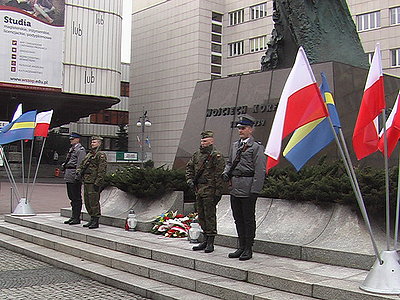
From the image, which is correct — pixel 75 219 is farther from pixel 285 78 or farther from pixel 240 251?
pixel 285 78

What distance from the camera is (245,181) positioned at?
6777 millimetres

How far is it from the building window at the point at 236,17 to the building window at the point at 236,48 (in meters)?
2.05

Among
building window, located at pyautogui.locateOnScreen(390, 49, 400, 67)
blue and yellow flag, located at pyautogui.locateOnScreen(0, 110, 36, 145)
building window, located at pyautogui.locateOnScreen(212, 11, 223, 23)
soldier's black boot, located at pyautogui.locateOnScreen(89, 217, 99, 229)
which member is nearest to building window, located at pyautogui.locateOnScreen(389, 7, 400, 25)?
building window, located at pyautogui.locateOnScreen(390, 49, 400, 67)

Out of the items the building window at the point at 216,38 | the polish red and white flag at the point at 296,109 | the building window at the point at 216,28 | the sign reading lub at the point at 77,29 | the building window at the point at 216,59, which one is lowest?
the polish red and white flag at the point at 296,109

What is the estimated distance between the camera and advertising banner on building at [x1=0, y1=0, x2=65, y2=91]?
35469 mm

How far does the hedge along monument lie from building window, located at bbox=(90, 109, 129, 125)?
50416 mm

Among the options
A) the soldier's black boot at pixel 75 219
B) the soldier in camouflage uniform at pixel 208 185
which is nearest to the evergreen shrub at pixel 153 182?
the soldier's black boot at pixel 75 219

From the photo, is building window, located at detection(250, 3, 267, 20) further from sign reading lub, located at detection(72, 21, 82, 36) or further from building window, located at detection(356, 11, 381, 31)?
sign reading lub, located at detection(72, 21, 82, 36)

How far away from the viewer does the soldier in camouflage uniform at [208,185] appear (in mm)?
7395

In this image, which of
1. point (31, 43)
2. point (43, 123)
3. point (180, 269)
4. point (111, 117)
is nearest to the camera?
point (180, 269)

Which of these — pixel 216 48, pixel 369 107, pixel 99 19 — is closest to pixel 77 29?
pixel 99 19

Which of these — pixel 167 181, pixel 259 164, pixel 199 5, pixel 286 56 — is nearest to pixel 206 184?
pixel 259 164

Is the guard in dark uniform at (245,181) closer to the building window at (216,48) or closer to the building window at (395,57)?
the building window at (395,57)

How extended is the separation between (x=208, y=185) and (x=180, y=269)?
126 centimetres
